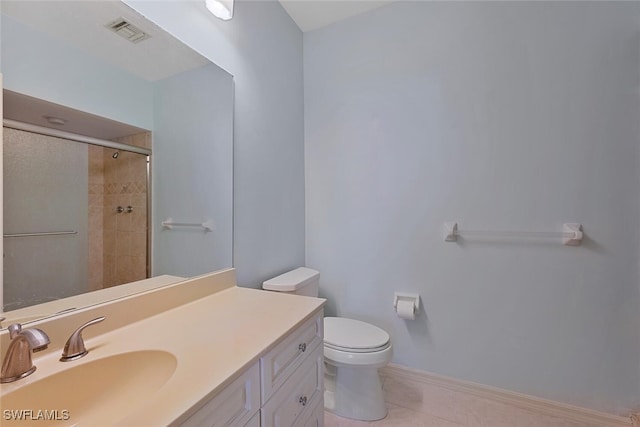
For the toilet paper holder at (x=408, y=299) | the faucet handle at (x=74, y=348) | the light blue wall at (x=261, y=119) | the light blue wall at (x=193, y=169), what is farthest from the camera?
the toilet paper holder at (x=408, y=299)

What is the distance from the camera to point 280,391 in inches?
33.3

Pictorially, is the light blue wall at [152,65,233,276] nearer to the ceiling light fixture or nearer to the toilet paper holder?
the ceiling light fixture

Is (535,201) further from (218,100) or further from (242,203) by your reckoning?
(218,100)

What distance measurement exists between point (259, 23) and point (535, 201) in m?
1.92

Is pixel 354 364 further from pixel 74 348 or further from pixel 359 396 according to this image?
pixel 74 348

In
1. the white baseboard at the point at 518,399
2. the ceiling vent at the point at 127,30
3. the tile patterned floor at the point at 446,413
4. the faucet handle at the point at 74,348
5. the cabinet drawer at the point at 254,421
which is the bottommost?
the tile patterned floor at the point at 446,413

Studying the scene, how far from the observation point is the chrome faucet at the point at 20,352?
59 cm

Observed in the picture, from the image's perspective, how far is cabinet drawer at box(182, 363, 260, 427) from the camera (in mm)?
563

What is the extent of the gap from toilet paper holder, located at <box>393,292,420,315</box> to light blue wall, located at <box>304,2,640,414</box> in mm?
58

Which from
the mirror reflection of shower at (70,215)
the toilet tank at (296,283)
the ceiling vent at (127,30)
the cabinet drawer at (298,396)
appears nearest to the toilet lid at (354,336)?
the toilet tank at (296,283)

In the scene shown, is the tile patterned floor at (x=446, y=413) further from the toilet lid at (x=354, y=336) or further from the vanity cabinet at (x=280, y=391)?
the vanity cabinet at (x=280, y=391)

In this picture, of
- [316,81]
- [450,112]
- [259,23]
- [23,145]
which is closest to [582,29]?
[450,112]

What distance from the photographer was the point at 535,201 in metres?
1.54

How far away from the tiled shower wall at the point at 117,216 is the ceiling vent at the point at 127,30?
1.09 ft
